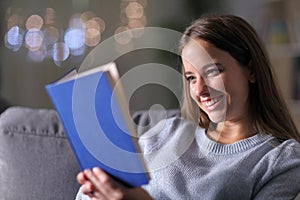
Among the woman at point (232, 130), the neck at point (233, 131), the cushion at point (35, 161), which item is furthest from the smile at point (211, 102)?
the cushion at point (35, 161)

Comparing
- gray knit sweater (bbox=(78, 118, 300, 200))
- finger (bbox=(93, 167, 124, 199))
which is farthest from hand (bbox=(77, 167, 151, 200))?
gray knit sweater (bbox=(78, 118, 300, 200))

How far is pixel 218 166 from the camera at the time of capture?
3.88ft

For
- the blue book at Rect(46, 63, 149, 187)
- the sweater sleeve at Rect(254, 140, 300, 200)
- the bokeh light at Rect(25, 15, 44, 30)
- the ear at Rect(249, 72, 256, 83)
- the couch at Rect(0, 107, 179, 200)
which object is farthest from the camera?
the bokeh light at Rect(25, 15, 44, 30)

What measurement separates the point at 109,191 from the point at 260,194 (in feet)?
1.14

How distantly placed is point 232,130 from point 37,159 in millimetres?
517

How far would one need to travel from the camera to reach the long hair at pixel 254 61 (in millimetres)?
1162

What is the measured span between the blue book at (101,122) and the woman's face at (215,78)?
0.95 feet

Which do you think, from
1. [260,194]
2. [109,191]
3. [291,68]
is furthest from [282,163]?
[291,68]

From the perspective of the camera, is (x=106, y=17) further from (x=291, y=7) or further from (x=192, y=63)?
(x=192, y=63)

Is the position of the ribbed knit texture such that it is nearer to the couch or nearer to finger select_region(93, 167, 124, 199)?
the couch

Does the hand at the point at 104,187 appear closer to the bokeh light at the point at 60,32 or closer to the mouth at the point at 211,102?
the mouth at the point at 211,102

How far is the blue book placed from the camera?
0.90 metres

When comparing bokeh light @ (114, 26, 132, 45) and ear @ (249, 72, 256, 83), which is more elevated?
ear @ (249, 72, 256, 83)

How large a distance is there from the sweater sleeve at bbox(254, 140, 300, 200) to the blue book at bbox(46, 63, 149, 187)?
30 cm
